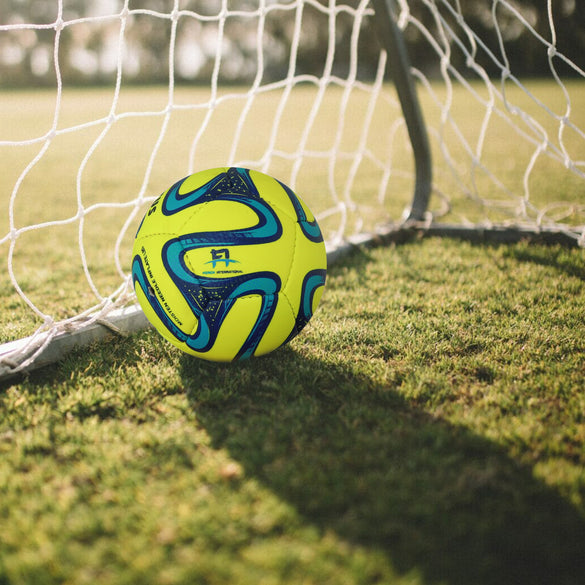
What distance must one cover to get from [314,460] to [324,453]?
1.8 inches

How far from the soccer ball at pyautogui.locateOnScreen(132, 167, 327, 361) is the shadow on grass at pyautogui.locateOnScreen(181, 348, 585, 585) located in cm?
19

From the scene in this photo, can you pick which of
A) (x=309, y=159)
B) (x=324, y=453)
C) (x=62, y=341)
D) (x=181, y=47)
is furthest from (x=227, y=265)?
(x=181, y=47)

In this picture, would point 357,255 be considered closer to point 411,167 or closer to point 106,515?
point 106,515

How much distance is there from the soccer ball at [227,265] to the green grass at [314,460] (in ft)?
0.59

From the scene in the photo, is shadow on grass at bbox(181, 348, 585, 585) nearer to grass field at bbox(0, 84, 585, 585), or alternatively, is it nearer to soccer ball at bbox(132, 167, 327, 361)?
grass field at bbox(0, 84, 585, 585)

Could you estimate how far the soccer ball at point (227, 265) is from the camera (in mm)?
1872

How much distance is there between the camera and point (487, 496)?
56.6 inches

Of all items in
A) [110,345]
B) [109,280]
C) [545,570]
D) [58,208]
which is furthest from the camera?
[58,208]

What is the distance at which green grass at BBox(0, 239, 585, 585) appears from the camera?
1262 millimetres

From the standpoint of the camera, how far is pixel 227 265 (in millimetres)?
1856

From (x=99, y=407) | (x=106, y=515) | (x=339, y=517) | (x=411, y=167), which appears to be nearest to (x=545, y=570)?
(x=339, y=517)

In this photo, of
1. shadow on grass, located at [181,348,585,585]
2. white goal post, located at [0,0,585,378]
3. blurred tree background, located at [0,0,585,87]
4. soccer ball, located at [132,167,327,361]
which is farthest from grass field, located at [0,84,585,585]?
blurred tree background, located at [0,0,585,87]

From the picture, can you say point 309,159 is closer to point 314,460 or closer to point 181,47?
point 314,460

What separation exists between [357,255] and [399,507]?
220 centimetres
